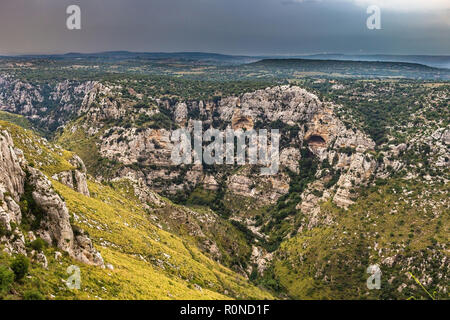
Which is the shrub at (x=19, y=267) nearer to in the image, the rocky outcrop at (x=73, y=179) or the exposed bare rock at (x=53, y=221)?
the exposed bare rock at (x=53, y=221)

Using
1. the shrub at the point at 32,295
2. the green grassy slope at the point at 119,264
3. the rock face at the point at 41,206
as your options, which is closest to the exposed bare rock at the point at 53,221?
the rock face at the point at 41,206

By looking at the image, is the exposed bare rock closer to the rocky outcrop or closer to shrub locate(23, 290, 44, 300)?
shrub locate(23, 290, 44, 300)

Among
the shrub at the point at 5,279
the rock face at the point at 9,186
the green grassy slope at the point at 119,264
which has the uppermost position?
the rock face at the point at 9,186

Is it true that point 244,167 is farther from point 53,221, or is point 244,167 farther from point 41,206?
point 41,206

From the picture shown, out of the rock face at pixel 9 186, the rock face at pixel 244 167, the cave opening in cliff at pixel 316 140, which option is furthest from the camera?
the cave opening in cliff at pixel 316 140

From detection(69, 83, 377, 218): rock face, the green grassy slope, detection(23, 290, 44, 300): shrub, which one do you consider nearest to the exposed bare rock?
the green grassy slope

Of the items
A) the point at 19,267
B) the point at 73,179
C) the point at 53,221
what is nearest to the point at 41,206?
the point at 53,221

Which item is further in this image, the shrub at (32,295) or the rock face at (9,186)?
the rock face at (9,186)

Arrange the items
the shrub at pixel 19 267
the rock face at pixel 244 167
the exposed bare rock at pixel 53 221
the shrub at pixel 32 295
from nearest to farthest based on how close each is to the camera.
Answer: the shrub at pixel 32 295 → the shrub at pixel 19 267 → the exposed bare rock at pixel 53 221 → the rock face at pixel 244 167
